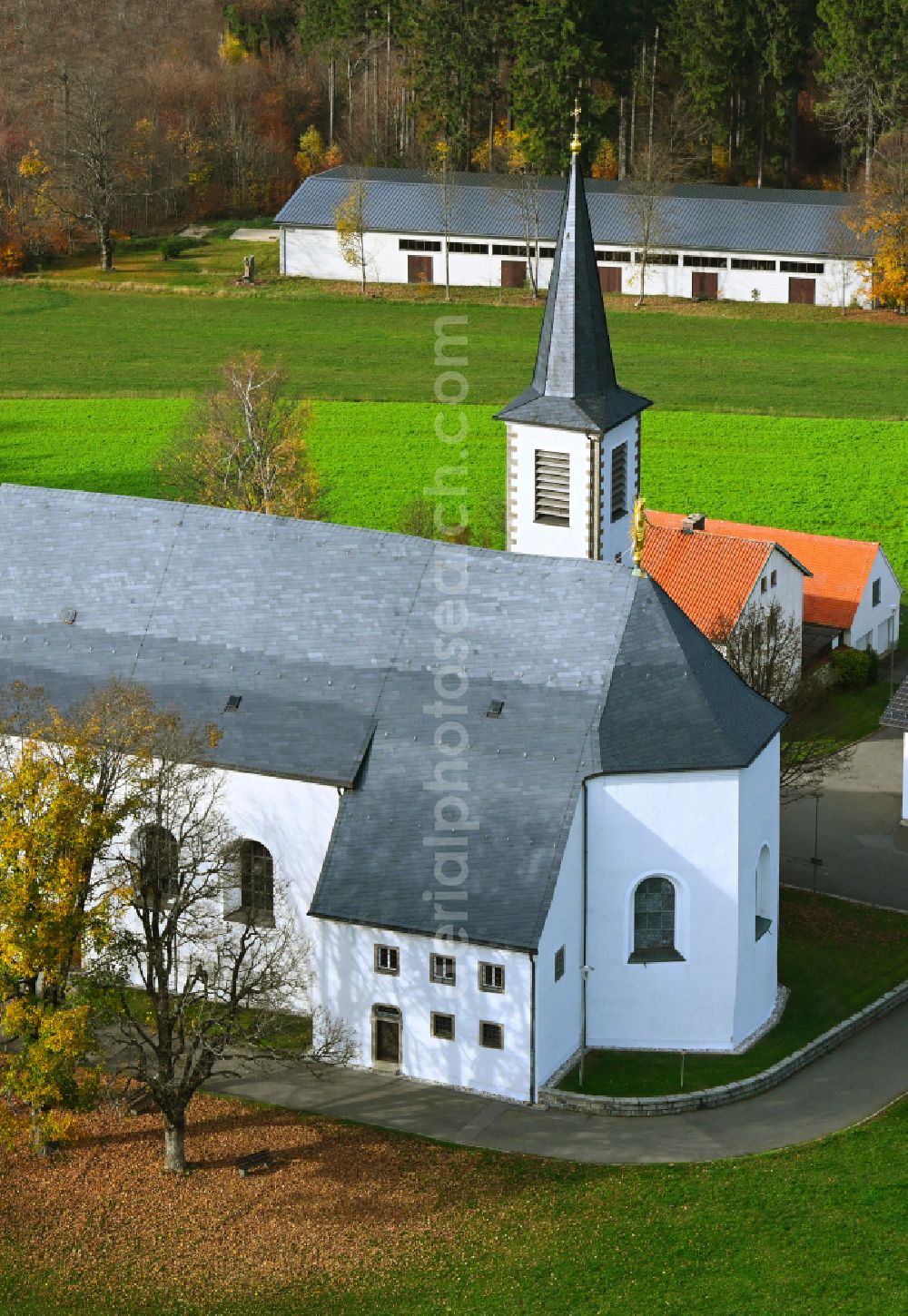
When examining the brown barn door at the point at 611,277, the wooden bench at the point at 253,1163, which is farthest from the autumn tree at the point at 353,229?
the wooden bench at the point at 253,1163

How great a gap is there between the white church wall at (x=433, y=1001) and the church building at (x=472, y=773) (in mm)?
56

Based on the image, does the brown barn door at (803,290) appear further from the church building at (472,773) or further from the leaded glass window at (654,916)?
the leaded glass window at (654,916)

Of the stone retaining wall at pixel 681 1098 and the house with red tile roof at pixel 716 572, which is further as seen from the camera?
the house with red tile roof at pixel 716 572

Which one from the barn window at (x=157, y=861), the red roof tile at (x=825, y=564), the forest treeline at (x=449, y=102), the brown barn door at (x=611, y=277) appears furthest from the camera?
the forest treeline at (x=449, y=102)

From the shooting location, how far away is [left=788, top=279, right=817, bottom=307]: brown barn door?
128000 millimetres

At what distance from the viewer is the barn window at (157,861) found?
50.7m

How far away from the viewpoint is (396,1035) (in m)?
53.6

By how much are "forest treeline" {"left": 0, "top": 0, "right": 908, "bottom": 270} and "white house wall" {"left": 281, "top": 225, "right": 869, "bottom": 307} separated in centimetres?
721

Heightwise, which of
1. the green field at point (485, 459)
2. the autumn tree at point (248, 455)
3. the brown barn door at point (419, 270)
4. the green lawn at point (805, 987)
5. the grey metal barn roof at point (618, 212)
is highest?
the autumn tree at point (248, 455)

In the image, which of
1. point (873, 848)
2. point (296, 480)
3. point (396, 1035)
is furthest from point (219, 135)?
point (396, 1035)

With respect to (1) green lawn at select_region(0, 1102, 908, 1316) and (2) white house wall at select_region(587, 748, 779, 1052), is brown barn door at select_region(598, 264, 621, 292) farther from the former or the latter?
(1) green lawn at select_region(0, 1102, 908, 1316)

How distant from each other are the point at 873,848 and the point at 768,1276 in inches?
861

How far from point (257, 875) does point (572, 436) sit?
1415 centimetres

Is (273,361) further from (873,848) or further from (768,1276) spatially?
(768,1276)
